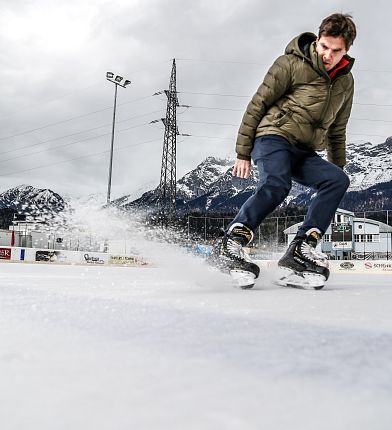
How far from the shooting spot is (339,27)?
181 cm

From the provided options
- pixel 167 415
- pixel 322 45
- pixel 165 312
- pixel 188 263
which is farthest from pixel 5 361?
pixel 322 45

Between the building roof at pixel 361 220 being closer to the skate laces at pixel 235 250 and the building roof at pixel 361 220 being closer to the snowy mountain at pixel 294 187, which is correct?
the skate laces at pixel 235 250

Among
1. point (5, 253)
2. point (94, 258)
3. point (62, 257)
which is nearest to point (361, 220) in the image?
point (94, 258)

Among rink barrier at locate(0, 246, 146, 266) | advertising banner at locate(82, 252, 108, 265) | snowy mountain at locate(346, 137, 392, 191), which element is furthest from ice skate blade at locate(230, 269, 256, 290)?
snowy mountain at locate(346, 137, 392, 191)

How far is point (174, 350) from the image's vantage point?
54cm

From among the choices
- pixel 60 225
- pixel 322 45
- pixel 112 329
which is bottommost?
pixel 112 329

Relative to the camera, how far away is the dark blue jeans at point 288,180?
6.12 feet

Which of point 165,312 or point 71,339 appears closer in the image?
point 71,339

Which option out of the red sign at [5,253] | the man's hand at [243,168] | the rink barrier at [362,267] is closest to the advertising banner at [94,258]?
the red sign at [5,253]

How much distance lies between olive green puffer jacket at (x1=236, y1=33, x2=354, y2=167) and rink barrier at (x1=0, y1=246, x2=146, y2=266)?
13.3 m

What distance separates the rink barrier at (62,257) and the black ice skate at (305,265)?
1323cm

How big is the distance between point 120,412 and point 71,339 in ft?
1.00

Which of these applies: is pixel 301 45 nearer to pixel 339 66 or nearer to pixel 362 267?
pixel 339 66

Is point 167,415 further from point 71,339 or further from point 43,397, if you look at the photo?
point 71,339
